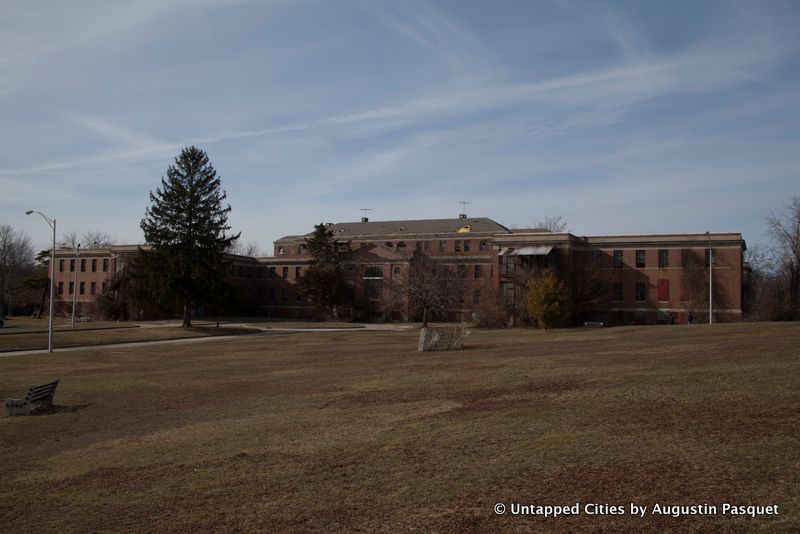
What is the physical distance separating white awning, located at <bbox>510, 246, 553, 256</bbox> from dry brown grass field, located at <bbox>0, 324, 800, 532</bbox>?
48345 millimetres

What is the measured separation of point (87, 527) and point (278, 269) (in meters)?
96.8

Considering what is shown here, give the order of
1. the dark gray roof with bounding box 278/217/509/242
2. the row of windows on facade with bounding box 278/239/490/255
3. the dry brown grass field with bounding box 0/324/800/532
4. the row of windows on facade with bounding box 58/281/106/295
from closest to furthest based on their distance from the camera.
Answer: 1. the dry brown grass field with bounding box 0/324/800/532
2. the row of windows on facade with bounding box 278/239/490/255
3. the row of windows on facade with bounding box 58/281/106/295
4. the dark gray roof with bounding box 278/217/509/242

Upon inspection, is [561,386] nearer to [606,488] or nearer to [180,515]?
[606,488]

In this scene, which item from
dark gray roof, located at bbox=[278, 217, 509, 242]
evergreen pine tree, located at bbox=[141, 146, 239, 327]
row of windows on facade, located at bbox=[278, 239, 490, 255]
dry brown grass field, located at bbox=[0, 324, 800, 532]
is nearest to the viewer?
dry brown grass field, located at bbox=[0, 324, 800, 532]

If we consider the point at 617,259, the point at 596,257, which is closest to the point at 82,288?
the point at 596,257

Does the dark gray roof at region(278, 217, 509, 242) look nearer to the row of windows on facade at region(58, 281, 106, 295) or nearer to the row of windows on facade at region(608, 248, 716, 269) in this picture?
the row of windows on facade at region(608, 248, 716, 269)

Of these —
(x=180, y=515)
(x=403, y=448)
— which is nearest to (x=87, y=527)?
(x=180, y=515)

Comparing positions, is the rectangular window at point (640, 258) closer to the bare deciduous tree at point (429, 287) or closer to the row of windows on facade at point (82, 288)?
the bare deciduous tree at point (429, 287)

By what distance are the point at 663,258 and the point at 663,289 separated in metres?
3.47

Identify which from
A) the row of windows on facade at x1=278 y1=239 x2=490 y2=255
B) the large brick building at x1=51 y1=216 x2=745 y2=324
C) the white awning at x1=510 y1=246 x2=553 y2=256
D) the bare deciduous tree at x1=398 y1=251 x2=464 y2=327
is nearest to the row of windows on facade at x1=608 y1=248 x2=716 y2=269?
the large brick building at x1=51 y1=216 x2=745 y2=324

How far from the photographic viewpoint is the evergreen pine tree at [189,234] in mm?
67125

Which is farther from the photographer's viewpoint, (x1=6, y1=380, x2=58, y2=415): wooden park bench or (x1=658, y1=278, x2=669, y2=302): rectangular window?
(x1=658, y1=278, x2=669, y2=302): rectangular window

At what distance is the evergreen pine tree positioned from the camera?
67.1m

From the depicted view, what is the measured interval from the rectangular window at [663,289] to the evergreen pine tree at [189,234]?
47052 millimetres
